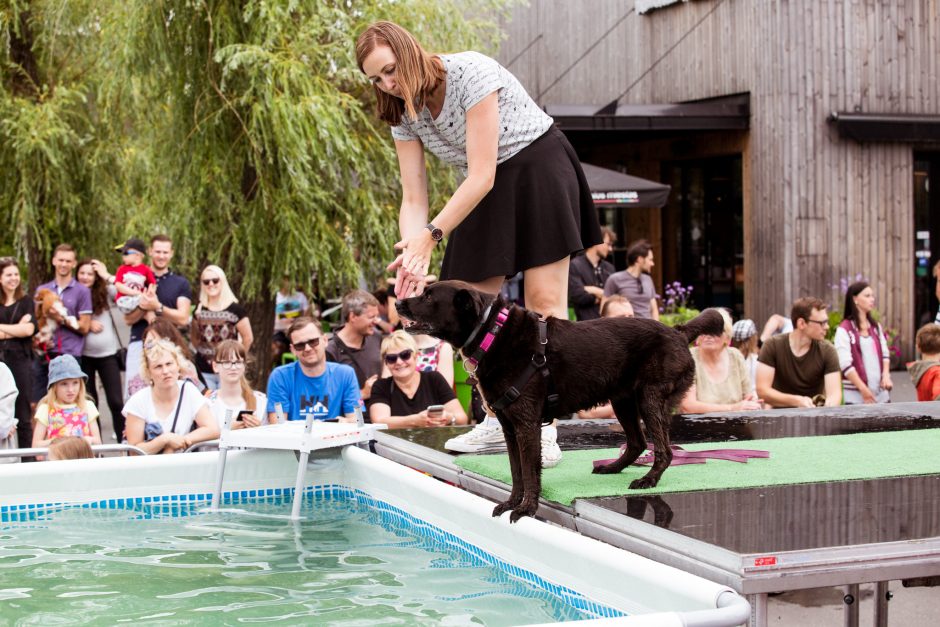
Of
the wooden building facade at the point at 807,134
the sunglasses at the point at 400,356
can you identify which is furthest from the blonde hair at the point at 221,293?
the wooden building facade at the point at 807,134

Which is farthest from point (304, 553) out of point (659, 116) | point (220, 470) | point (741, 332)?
point (659, 116)

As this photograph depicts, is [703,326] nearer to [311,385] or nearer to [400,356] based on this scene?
[400,356]

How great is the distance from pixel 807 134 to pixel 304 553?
11.1 metres

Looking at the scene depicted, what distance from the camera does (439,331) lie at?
11.7ft

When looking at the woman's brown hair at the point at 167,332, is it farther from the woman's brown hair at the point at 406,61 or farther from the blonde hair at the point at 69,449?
the woman's brown hair at the point at 406,61

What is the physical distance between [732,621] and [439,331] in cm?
137

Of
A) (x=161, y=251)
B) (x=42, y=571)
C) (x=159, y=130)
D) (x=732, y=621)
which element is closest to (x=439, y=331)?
(x=732, y=621)

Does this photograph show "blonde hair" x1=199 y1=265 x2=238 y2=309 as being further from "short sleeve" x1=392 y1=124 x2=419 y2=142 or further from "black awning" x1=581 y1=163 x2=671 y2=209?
"black awning" x1=581 y1=163 x2=671 y2=209

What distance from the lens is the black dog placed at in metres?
3.58

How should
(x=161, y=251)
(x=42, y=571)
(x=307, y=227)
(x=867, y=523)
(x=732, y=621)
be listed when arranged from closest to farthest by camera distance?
(x=732, y=621) → (x=867, y=523) → (x=42, y=571) → (x=161, y=251) → (x=307, y=227)

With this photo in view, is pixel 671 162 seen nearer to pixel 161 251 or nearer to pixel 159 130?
pixel 159 130

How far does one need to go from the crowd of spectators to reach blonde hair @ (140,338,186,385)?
0.03ft

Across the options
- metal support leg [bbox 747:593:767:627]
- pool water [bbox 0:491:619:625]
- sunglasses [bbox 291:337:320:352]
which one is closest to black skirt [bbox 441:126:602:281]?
pool water [bbox 0:491:619:625]

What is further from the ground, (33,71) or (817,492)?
(33,71)
